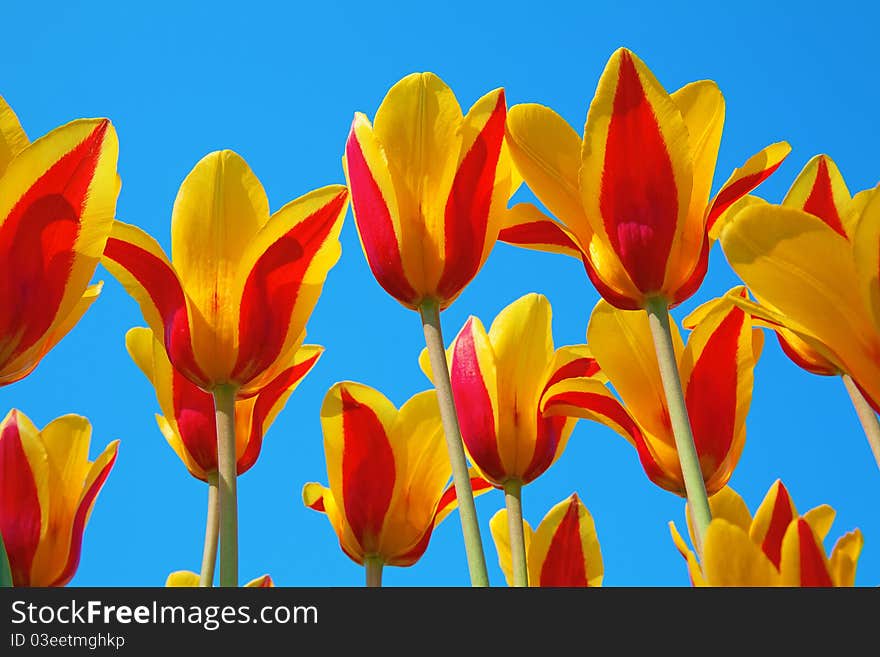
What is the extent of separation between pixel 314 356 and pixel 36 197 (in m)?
0.52

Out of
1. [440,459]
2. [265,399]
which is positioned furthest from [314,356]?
[440,459]

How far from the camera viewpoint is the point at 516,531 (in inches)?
42.1

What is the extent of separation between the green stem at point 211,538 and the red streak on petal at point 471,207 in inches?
13.2

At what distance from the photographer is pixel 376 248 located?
1.01m

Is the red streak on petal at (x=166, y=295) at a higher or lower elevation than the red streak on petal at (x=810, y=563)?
higher

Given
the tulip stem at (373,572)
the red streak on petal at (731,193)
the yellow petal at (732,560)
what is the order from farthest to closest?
the tulip stem at (373,572) < the red streak on petal at (731,193) < the yellow petal at (732,560)

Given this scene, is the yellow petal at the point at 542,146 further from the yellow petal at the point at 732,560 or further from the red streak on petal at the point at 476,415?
the yellow petal at the point at 732,560

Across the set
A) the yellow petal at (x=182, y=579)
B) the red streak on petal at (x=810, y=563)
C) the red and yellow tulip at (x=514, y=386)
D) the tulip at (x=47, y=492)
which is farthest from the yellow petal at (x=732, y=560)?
the yellow petal at (x=182, y=579)

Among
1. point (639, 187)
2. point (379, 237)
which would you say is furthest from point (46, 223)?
point (639, 187)

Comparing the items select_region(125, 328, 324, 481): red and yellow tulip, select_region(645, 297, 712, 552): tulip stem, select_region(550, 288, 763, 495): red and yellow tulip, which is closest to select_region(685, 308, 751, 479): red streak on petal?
select_region(550, 288, 763, 495): red and yellow tulip

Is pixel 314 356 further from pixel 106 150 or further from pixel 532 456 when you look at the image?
pixel 106 150

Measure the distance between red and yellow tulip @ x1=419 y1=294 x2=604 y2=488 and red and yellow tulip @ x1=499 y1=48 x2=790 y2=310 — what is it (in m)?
0.19

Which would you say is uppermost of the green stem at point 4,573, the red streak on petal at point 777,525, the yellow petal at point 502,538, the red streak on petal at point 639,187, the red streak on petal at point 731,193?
the red streak on petal at point 731,193

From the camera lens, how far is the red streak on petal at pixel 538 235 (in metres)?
1.07
